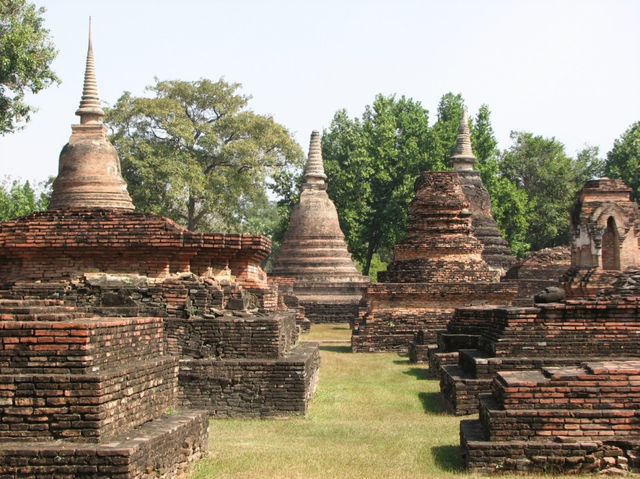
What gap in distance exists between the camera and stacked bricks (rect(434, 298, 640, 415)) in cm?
917

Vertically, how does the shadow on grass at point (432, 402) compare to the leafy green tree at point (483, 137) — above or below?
below

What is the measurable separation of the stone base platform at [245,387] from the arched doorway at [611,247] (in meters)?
13.6

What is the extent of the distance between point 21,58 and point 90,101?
2.86 meters

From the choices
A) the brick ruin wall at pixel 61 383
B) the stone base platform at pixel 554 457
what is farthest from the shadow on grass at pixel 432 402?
the brick ruin wall at pixel 61 383

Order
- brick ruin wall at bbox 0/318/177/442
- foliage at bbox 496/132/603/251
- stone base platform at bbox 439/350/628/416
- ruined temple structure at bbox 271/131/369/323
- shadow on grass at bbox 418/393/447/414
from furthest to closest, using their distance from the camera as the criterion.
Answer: foliage at bbox 496/132/603/251, ruined temple structure at bbox 271/131/369/323, shadow on grass at bbox 418/393/447/414, stone base platform at bbox 439/350/628/416, brick ruin wall at bbox 0/318/177/442

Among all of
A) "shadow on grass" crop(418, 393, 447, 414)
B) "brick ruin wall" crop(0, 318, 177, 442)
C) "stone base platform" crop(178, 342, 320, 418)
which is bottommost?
"shadow on grass" crop(418, 393, 447, 414)

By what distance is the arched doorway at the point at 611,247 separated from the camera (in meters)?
21.4

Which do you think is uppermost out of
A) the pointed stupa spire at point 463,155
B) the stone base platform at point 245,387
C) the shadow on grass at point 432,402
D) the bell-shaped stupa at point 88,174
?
the pointed stupa spire at point 463,155

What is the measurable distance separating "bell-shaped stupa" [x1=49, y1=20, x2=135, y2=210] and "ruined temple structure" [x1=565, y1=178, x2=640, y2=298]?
10.5m

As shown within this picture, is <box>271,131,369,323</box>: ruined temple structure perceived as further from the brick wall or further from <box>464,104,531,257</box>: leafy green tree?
the brick wall

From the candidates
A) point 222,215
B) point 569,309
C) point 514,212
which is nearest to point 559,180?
point 514,212

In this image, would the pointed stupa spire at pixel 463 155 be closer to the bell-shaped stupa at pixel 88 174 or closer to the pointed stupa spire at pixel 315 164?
the pointed stupa spire at pixel 315 164

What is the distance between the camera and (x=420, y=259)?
66.3 feet

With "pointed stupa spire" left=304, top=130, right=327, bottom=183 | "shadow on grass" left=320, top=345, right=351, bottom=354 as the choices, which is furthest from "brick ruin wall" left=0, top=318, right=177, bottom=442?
"pointed stupa spire" left=304, top=130, right=327, bottom=183
